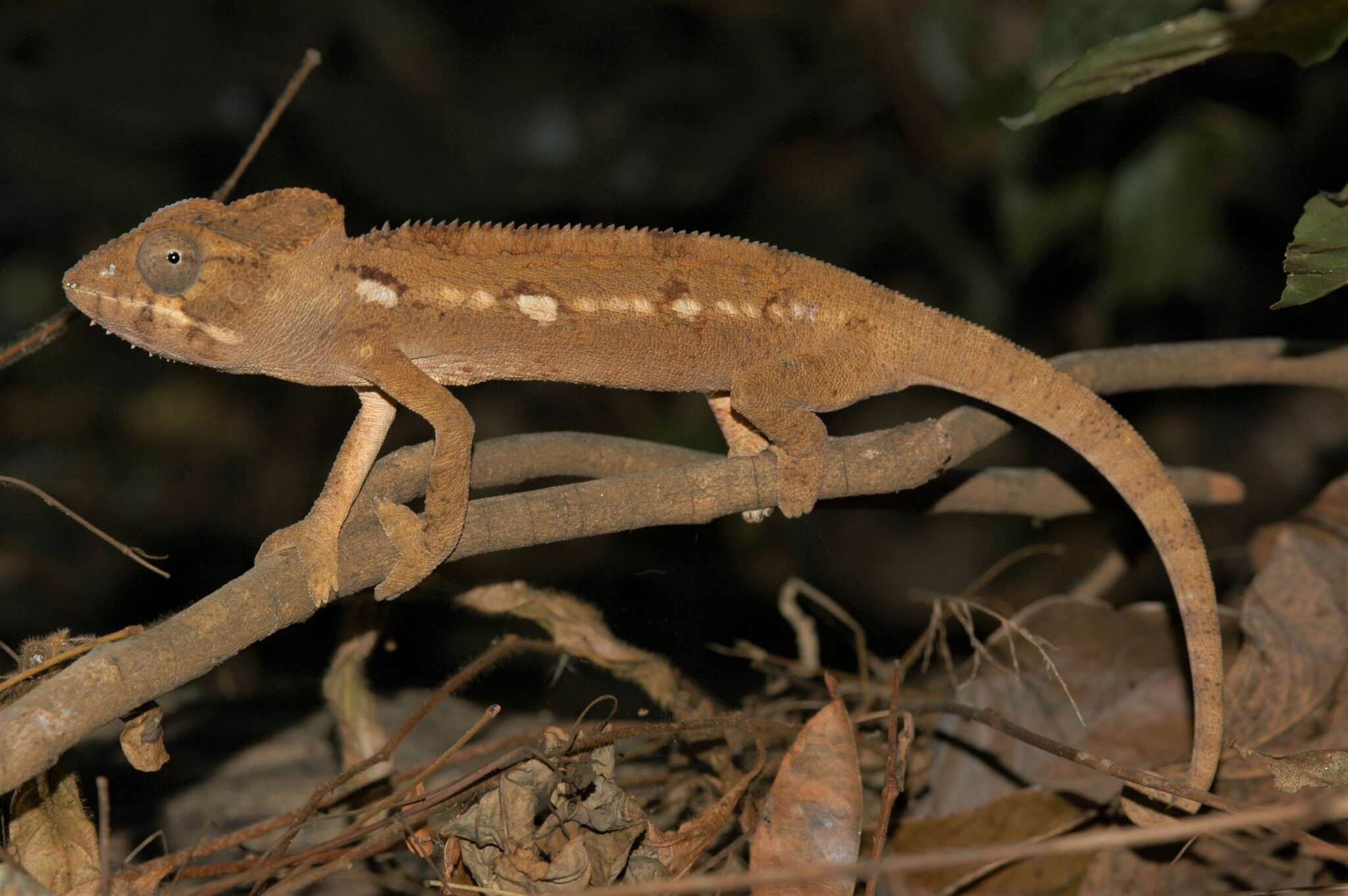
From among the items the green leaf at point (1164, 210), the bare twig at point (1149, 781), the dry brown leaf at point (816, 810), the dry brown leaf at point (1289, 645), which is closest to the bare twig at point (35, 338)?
the dry brown leaf at point (816, 810)

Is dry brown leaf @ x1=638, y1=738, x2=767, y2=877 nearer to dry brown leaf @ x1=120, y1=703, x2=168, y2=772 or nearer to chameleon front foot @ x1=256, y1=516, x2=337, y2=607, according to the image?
chameleon front foot @ x1=256, y1=516, x2=337, y2=607

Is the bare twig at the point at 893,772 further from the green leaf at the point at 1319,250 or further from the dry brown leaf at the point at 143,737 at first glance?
the dry brown leaf at the point at 143,737

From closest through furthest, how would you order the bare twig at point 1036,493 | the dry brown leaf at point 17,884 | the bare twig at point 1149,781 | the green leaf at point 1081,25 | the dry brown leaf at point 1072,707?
the dry brown leaf at point 17,884, the bare twig at point 1149,781, the dry brown leaf at point 1072,707, the green leaf at point 1081,25, the bare twig at point 1036,493

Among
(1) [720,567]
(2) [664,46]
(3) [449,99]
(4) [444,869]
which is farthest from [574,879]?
(2) [664,46]

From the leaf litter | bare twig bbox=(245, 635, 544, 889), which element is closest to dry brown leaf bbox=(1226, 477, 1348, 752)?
the leaf litter

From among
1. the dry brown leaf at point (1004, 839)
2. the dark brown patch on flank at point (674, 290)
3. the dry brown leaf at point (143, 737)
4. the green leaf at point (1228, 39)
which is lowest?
the dry brown leaf at point (1004, 839)

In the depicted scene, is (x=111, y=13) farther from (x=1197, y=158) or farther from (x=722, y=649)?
(x=1197, y=158)
